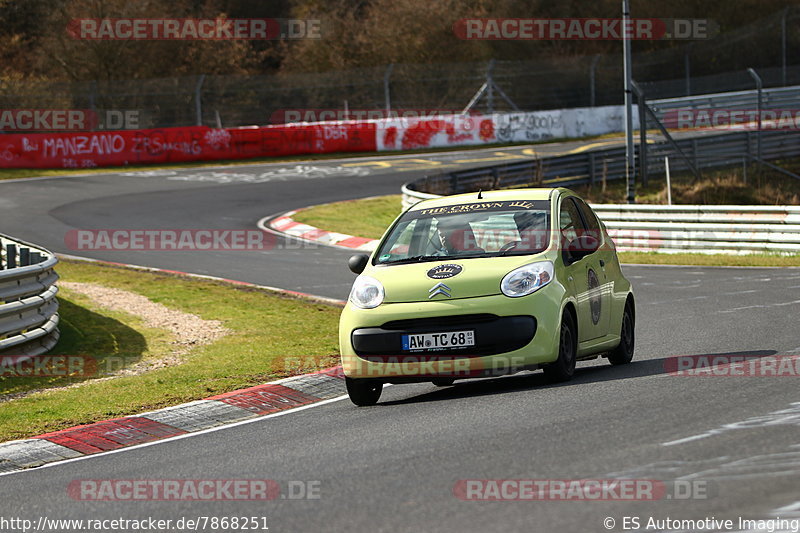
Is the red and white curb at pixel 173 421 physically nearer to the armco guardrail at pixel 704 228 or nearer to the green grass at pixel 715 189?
the armco guardrail at pixel 704 228

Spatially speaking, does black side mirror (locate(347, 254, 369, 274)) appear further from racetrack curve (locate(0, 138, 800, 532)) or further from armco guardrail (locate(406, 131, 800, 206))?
armco guardrail (locate(406, 131, 800, 206))

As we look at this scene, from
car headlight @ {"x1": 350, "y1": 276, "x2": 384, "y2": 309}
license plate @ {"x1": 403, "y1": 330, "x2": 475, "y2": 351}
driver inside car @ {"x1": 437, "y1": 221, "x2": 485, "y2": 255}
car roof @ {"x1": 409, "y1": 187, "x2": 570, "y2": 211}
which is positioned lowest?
license plate @ {"x1": 403, "y1": 330, "x2": 475, "y2": 351}

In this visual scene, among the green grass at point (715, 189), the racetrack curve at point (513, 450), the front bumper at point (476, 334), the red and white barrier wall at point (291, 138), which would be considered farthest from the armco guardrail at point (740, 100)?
the front bumper at point (476, 334)

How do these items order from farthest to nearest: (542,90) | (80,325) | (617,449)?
(542,90), (80,325), (617,449)

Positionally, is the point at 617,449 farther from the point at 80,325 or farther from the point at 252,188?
the point at 252,188

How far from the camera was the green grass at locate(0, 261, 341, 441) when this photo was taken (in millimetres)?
10148

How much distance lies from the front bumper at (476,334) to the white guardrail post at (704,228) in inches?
562

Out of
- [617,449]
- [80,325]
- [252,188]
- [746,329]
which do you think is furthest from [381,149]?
[617,449]

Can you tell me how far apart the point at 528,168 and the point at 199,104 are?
53.7 ft

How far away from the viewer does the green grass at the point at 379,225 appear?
21.7 meters

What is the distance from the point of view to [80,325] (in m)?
15.2

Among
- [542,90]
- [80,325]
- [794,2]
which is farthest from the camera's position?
[794,2]

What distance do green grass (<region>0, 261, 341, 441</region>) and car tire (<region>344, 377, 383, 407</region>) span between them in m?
1.58

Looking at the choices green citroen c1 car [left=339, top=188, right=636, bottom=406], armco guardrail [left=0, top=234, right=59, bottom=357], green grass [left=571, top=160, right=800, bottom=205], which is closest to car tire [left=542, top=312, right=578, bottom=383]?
green citroen c1 car [left=339, top=188, right=636, bottom=406]
